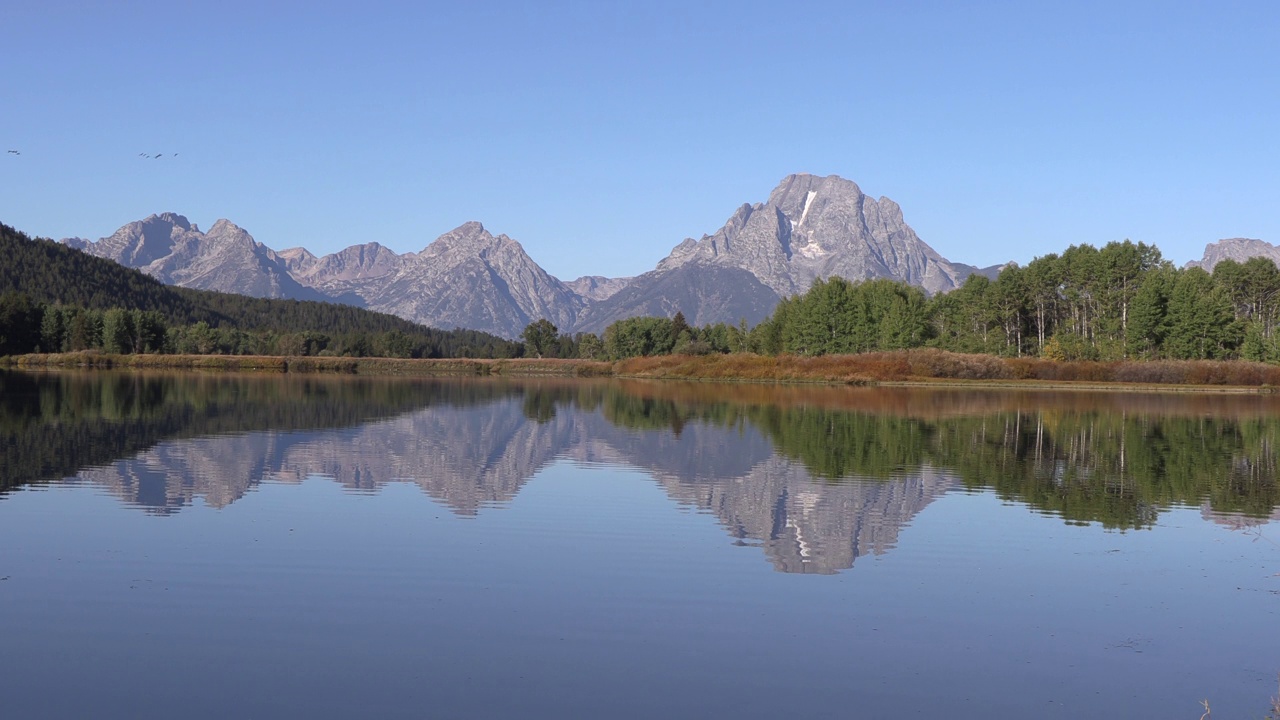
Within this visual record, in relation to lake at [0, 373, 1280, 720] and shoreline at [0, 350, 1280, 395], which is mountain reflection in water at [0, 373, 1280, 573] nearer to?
lake at [0, 373, 1280, 720]

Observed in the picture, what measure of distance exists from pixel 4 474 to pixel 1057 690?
26.8 m

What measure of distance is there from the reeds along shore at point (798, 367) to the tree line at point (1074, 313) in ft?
33.8

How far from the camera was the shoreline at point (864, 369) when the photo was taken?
11100 centimetres

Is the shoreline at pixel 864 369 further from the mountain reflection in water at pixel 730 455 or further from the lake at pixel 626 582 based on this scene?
the lake at pixel 626 582

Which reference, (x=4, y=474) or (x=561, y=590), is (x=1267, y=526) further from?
(x=4, y=474)

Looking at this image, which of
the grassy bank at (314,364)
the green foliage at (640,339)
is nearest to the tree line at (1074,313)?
the green foliage at (640,339)

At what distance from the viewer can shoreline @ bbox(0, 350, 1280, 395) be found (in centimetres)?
11100

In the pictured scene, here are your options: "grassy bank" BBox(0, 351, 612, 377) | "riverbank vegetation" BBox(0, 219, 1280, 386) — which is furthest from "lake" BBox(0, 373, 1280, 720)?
"grassy bank" BBox(0, 351, 612, 377)

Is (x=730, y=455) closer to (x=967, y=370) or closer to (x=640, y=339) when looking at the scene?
(x=967, y=370)

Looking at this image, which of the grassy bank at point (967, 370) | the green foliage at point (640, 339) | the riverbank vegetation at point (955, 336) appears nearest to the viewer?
the grassy bank at point (967, 370)

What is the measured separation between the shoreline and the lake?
8000cm

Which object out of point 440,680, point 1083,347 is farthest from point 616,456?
point 1083,347

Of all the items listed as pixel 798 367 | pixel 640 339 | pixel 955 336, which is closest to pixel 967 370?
pixel 798 367

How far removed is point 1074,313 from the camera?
140 meters
